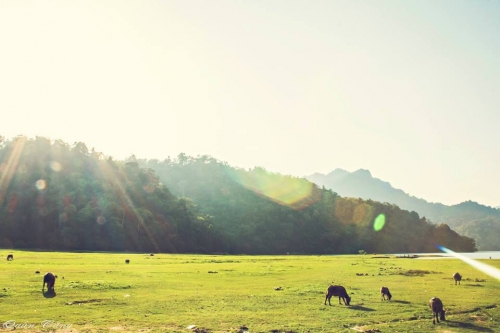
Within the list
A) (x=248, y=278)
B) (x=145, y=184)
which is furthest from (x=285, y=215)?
(x=248, y=278)

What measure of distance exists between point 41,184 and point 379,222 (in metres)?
146

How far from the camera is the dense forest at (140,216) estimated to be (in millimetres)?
109688

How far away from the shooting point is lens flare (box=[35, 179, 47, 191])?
115m

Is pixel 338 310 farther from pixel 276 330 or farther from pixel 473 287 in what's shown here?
pixel 473 287

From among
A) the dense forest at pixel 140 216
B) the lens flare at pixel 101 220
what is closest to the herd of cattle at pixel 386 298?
the dense forest at pixel 140 216

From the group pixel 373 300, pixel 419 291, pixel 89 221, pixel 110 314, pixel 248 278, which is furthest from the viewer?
pixel 89 221

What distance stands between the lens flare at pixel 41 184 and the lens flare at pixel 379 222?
137483 mm

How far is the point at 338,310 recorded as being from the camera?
75.6 ft

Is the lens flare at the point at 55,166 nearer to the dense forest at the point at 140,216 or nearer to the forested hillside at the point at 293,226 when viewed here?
the dense forest at the point at 140,216

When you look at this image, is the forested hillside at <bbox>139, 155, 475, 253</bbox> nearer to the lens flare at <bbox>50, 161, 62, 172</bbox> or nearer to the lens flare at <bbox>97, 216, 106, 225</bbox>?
the lens flare at <bbox>97, 216, 106, 225</bbox>

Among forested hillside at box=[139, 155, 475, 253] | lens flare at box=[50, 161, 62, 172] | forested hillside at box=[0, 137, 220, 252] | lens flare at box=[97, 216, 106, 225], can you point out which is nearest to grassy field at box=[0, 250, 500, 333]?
forested hillside at box=[0, 137, 220, 252]

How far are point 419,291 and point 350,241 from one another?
5926 inches

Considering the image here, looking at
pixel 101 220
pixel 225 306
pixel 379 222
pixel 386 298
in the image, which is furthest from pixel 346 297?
pixel 379 222

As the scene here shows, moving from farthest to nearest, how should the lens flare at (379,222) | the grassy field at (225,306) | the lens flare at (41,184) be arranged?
the lens flare at (379,222) < the lens flare at (41,184) < the grassy field at (225,306)
